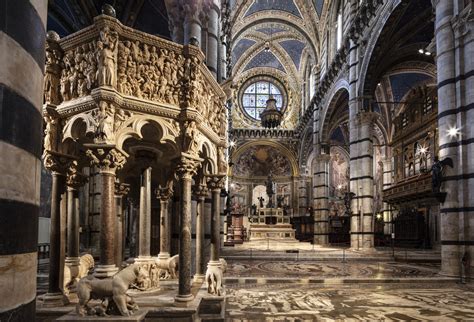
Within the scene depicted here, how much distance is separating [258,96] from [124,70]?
3598cm

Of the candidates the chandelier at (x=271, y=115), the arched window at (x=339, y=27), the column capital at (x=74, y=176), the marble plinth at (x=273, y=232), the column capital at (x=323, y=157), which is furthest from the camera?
the marble plinth at (x=273, y=232)

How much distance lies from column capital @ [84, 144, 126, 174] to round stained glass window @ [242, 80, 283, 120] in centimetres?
3573

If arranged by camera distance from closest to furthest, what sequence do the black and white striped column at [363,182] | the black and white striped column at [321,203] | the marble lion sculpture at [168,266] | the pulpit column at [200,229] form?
the pulpit column at [200,229] → the marble lion sculpture at [168,266] → the black and white striped column at [363,182] → the black and white striped column at [321,203]

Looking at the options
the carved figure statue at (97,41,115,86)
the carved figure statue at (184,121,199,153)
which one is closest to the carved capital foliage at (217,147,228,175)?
the carved figure statue at (184,121,199,153)

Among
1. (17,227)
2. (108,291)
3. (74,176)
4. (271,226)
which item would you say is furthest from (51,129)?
(271,226)

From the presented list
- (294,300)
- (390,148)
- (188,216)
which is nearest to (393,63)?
(390,148)

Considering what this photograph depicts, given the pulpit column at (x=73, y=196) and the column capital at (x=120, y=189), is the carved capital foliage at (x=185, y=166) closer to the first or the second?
the pulpit column at (x=73, y=196)

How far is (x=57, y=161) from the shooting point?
5.66 meters

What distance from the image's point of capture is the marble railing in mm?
5043

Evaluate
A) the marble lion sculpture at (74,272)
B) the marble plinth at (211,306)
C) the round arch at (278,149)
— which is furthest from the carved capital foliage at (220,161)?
the round arch at (278,149)

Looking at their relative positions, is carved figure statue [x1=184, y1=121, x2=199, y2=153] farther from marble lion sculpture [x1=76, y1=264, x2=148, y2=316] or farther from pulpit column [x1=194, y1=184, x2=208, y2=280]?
marble lion sculpture [x1=76, y1=264, x2=148, y2=316]

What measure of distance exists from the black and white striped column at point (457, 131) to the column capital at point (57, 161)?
9797 millimetres

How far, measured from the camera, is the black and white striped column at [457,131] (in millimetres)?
10383

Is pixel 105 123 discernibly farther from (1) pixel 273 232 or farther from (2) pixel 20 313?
(1) pixel 273 232
